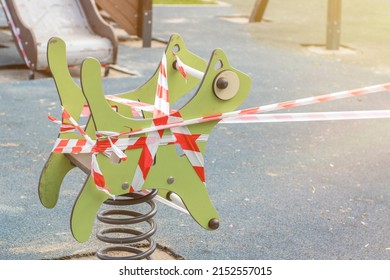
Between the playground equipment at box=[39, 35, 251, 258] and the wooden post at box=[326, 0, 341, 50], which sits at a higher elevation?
the playground equipment at box=[39, 35, 251, 258]

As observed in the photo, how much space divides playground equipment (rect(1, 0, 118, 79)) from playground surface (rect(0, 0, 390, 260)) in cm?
33

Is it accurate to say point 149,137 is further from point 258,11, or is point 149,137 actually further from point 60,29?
point 258,11

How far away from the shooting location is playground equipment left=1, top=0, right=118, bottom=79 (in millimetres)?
7837

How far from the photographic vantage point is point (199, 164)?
3.12 meters

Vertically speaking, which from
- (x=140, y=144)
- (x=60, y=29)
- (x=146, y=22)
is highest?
(x=140, y=144)

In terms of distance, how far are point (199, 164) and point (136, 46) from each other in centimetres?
714

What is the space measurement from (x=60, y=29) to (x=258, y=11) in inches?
198

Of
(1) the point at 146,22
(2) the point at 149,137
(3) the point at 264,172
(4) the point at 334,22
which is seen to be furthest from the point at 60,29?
(2) the point at 149,137

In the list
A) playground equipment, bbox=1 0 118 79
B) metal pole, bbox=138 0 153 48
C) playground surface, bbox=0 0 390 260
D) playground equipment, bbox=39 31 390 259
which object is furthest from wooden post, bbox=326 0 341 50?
playground equipment, bbox=39 31 390 259

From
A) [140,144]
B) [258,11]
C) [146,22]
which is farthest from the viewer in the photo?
[258,11]

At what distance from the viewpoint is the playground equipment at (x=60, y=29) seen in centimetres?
784

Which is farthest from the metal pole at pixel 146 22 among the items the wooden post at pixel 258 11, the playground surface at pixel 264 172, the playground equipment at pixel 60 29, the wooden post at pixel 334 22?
the wooden post at pixel 258 11

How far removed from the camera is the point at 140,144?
299 centimetres

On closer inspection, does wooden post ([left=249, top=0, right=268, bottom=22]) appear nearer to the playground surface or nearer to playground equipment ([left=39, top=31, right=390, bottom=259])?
the playground surface
